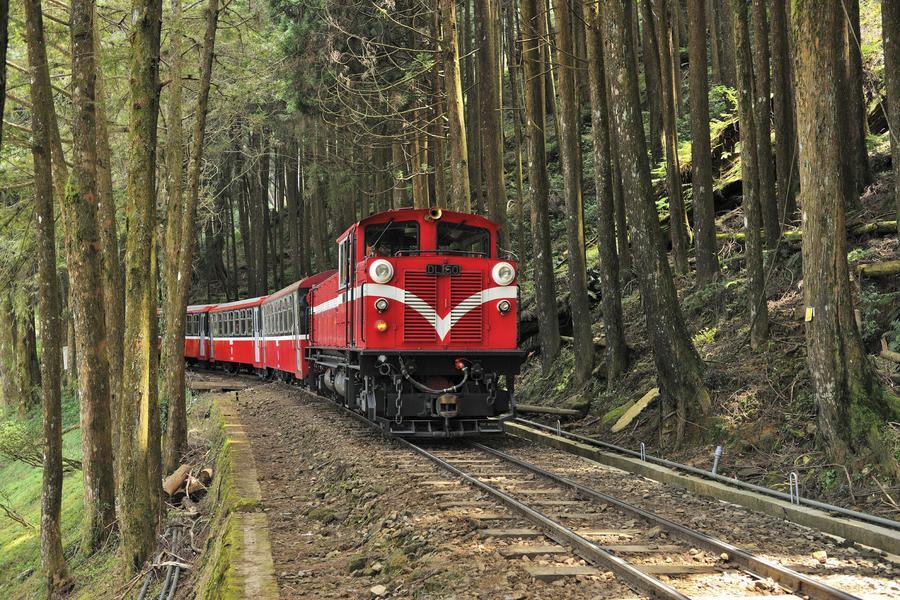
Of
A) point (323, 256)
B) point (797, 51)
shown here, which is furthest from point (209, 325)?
point (797, 51)

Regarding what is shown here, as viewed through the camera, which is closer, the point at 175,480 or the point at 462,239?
the point at 462,239

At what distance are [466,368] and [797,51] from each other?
235 inches

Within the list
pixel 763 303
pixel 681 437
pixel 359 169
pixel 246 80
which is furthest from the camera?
pixel 359 169

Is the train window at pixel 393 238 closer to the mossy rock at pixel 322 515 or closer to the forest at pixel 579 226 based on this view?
the forest at pixel 579 226

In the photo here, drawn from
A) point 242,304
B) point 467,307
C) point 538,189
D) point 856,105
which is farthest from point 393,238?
point 242,304

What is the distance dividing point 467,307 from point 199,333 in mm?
25611

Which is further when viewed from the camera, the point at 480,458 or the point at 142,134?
the point at 480,458

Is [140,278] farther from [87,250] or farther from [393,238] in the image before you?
[393,238]

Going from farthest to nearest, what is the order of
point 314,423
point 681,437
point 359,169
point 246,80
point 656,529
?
1. point 359,169
2. point 246,80
3. point 314,423
4. point 681,437
5. point 656,529

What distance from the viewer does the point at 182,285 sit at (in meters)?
13.8

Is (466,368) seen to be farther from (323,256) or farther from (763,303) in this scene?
A: (323,256)

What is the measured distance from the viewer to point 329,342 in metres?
14.8

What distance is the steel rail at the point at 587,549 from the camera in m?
4.89

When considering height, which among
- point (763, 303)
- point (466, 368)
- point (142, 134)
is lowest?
point (466, 368)
